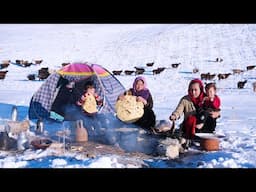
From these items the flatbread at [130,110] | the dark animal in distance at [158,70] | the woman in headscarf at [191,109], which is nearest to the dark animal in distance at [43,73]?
the flatbread at [130,110]

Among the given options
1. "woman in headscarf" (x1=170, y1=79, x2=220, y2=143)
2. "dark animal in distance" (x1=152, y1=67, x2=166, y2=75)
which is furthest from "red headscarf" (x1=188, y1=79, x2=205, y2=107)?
"dark animal in distance" (x1=152, y1=67, x2=166, y2=75)

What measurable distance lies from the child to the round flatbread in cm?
58

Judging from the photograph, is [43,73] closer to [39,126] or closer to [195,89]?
[39,126]

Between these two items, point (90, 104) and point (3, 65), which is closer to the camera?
point (90, 104)

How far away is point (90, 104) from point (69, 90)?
0.47 ft

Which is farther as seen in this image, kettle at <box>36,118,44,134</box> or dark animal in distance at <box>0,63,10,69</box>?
dark animal in distance at <box>0,63,10,69</box>

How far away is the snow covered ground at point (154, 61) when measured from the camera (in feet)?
10.3

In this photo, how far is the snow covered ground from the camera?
10.3ft

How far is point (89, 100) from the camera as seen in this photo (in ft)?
10.5

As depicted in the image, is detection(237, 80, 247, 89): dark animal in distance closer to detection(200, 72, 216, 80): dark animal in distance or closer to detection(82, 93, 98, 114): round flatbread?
detection(200, 72, 216, 80): dark animal in distance

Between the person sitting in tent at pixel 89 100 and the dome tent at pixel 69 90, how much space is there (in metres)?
0.02

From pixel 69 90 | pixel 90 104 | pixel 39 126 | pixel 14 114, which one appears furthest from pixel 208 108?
pixel 14 114
